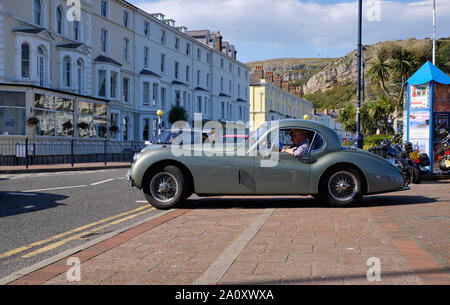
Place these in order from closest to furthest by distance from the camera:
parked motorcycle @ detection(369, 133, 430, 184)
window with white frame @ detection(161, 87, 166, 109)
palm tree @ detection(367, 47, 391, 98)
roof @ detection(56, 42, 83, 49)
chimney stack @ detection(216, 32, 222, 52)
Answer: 1. parked motorcycle @ detection(369, 133, 430, 184)
2. roof @ detection(56, 42, 83, 49)
3. palm tree @ detection(367, 47, 391, 98)
4. window with white frame @ detection(161, 87, 166, 109)
5. chimney stack @ detection(216, 32, 222, 52)

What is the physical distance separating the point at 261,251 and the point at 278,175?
10.4ft

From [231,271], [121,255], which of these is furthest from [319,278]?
[121,255]

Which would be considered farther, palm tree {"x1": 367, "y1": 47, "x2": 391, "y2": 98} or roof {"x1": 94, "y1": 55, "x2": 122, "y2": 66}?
palm tree {"x1": 367, "y1": 47, "x2": 391, "y2": 98}

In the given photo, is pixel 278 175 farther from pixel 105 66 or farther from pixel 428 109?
pixel 105 66

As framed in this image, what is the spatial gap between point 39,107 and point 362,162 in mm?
21649

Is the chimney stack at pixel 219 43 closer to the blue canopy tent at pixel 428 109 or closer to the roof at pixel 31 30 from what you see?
the roof at pixel 31 30

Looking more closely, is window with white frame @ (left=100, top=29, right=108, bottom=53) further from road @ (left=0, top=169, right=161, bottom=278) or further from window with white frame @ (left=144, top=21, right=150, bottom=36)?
road @ (left=0, top=169, right=161, bottom=278)

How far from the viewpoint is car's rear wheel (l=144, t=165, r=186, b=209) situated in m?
7.66

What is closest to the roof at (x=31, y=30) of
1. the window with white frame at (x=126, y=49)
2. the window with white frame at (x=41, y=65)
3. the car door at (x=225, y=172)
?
the window with white frame at (x=41, y=65)

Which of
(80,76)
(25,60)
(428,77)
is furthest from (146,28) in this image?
(428,77)

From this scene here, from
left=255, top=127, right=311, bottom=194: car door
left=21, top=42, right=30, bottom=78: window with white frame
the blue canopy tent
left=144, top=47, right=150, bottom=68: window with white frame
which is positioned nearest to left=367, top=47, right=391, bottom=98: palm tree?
left=144, top=47, right=150, bottom=68: window with white frame

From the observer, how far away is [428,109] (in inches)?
527

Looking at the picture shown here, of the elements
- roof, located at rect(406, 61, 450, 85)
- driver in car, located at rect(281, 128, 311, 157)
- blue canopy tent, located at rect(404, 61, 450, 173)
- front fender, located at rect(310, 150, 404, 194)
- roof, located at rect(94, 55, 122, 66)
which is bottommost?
front fender, located at rect(310, 150, 404, 194)

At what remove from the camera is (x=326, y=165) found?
7605 mm
